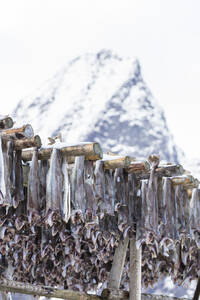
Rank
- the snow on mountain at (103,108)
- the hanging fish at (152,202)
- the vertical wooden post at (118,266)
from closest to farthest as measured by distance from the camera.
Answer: the hanging fish at (152,202), the vertical wooden post at (118,266), the snow on mountain at (103,108)

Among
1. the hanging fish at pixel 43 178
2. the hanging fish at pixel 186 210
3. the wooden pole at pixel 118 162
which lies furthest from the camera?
the hanging fish at pixel 186 210

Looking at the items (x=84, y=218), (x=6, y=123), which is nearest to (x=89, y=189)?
(x=84, y=218)

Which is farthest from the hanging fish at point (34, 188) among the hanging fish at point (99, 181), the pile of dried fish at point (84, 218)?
the hanging fish at point (99, 181)

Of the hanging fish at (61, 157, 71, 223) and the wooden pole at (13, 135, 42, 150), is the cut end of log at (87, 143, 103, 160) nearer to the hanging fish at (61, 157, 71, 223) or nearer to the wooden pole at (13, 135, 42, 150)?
the hanging fish at (61, 157, 71, 223)

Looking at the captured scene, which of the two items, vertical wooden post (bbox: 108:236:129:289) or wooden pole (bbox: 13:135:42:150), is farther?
vertical wooden post (bbox: 108:236:129:289)

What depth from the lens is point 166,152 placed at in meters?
90.2

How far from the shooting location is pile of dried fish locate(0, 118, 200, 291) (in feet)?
12.6

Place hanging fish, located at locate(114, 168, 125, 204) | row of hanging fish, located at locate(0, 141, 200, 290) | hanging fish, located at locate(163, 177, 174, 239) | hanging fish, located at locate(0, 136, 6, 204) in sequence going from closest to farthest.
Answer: hanging fish, located at locate(0, 136, 6, 204) < row of hanging fish, located at locate(0, 141, 200, 290) < hanging fish, located at locate(114, 168, 125, 204) < hanging fish, located at locate(163, 177, 174, 239)

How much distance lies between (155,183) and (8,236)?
4.61 ft

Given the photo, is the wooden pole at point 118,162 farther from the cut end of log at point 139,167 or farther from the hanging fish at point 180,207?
the hanging fish at point 180,207

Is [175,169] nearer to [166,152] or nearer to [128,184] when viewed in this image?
[128,184]

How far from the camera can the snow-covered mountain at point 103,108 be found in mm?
87438

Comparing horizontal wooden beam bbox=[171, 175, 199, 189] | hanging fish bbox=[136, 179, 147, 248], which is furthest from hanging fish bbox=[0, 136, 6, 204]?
horizontal wooden beam bbox=[171, 175, 199, 189]

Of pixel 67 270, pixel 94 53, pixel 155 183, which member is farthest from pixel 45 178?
pixel 94 53
